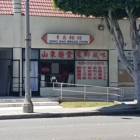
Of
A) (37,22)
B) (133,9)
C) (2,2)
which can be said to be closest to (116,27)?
(133,9)

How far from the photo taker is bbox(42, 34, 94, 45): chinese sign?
24.7 meters

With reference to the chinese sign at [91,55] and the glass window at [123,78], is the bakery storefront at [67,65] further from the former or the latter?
the glass window at [123,78]

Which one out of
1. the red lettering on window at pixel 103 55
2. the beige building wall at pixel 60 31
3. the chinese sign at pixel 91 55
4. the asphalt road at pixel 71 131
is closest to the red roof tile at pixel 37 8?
the beige building wall at pixel 60 31

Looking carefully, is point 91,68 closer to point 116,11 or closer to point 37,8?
point 37,8

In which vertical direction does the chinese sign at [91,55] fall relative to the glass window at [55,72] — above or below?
above

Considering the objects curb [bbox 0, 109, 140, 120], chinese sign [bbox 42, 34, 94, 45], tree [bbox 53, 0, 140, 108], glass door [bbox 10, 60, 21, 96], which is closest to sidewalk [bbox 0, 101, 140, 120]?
curb [bbox 0, 109, 140, 120]

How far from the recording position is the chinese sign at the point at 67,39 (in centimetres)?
2473

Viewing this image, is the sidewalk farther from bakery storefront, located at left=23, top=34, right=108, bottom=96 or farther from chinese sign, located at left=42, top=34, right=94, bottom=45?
chinese sign, located at left=42, top=34, right=94, bottom=45

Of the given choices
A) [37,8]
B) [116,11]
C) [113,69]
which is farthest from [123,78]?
[37,8]

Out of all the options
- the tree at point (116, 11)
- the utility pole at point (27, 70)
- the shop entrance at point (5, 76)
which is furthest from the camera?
the shop entrance at point (5, 76)

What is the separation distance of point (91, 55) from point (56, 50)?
2.27 meters

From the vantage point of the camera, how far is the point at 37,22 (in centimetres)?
2475

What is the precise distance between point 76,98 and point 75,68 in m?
2.55

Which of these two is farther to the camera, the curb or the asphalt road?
the curb
